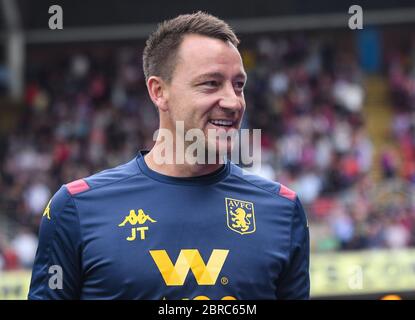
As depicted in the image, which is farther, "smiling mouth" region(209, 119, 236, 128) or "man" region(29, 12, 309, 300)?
"smiling mouth" region(209, 119, 236, 128)

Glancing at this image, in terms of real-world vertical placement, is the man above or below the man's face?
below

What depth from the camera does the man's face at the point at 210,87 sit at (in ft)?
9.98

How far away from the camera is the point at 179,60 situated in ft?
10.3

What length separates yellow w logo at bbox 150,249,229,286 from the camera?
115 inches

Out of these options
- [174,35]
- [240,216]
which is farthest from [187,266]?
[174,35]

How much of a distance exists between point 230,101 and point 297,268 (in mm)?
628

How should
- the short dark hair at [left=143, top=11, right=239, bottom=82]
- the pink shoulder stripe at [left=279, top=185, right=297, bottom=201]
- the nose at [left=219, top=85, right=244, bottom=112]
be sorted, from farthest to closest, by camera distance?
the pink shoulder stripe at [left=279, top=185, right=297, bottom=201]
the short dark hair at [left=143, top=11, right=239, bottom=82]
the nose at [left=219, top=85, right=244, bottom=112]

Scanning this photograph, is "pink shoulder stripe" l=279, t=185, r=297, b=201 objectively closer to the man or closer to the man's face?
the man

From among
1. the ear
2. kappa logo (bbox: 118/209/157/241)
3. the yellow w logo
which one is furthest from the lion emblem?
the ear

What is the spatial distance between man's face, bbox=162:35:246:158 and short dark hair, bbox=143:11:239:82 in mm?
33

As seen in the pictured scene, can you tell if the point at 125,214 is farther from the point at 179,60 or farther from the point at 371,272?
the point at 371,272

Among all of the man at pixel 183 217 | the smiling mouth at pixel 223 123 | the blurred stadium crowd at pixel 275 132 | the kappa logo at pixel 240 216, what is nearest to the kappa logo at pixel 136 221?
the man at pixel 183 217

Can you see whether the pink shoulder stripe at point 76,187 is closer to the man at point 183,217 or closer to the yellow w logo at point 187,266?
the man at point 183,217

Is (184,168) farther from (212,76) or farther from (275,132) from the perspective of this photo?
(275,132)
